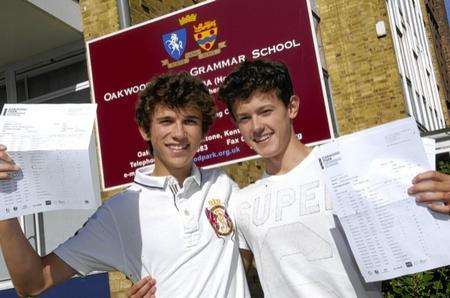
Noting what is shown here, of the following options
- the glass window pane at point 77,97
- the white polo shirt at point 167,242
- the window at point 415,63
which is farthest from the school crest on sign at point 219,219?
the window at point 415,63

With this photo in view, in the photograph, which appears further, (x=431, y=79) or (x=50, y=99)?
(x=431, y=79)

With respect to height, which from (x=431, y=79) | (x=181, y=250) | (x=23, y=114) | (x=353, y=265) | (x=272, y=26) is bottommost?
(x=353, y=265)

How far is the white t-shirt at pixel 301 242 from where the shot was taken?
2.12m

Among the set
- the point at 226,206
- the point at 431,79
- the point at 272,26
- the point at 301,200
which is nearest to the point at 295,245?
the point at 301,200

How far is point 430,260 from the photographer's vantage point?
191 centimetres

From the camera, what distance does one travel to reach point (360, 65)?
11.3 metres

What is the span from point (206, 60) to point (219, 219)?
2.82 metres

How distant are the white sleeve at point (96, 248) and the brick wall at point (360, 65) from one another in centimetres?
888

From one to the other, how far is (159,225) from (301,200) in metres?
0.63

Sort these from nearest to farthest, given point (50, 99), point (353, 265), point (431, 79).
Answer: point (353, 265)
point (50, 99)
point (431, 79)

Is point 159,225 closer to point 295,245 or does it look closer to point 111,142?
point 295,245

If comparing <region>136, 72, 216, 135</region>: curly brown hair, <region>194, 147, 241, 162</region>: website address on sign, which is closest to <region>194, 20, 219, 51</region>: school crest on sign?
<region>194, 147, 241, 162</region>: website address on sign

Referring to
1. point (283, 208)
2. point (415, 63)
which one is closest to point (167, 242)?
point (283, 208)

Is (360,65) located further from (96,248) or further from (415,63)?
(96,248)
